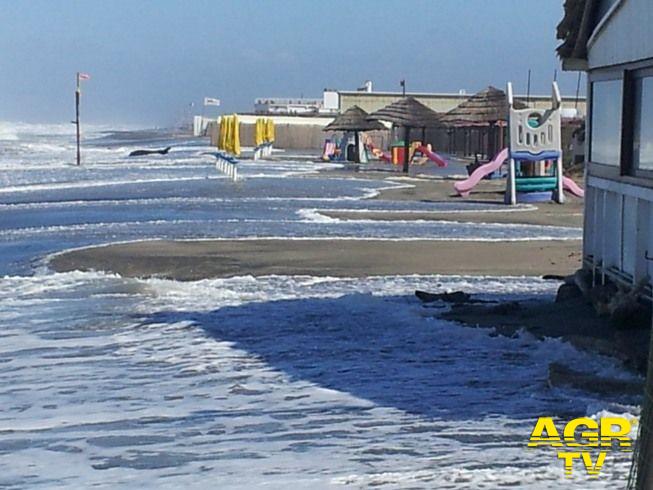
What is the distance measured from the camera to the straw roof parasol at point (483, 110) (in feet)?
123

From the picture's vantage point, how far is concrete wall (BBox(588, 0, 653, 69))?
8961mm

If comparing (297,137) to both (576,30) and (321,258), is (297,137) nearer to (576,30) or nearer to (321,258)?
(321,258)

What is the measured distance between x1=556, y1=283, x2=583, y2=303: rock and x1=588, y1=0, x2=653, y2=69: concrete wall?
6.72ft

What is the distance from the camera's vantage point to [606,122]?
10.5 metres

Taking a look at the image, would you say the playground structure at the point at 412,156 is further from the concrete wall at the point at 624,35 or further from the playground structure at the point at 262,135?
the concrete wall at the point at 624,35

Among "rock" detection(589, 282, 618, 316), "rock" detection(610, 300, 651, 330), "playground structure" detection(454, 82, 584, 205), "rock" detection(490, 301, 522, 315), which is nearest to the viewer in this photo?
"rock" detection(610, 300, 651, 330)

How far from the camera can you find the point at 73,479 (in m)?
5.95

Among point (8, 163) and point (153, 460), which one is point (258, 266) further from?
point (8, 163)

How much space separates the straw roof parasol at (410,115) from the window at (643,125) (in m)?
33.0

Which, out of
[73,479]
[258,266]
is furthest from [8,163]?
[73,479]

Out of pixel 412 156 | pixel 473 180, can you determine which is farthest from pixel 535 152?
pixel 412 156

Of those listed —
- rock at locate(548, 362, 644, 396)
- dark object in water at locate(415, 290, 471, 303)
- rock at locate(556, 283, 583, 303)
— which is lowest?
dark object in water at locate(415, 290, 471, 303)

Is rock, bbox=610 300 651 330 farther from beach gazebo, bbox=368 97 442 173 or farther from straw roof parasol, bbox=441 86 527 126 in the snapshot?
beach gazebo, bbox=368 97 442 173

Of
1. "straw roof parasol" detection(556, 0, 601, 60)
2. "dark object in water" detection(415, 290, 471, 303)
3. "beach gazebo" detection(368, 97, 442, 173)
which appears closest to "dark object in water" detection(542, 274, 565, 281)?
"dark object in water" detection(415, 290, 471, 303)
